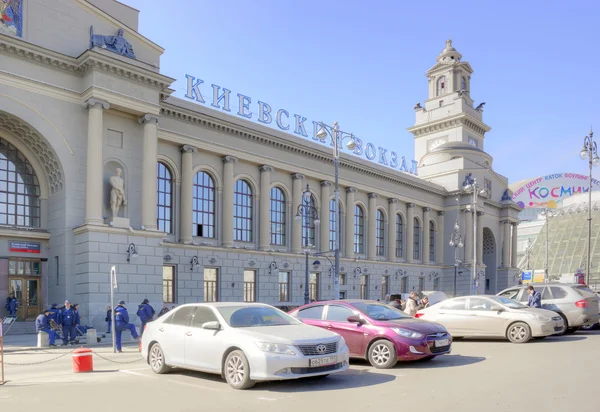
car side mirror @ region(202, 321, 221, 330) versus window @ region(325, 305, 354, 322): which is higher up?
car side mirror @ region(202, 321, 221, 330)

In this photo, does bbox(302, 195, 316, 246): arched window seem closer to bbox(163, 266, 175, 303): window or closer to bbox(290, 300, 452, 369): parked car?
bbox(163, 266, 175, 303): window

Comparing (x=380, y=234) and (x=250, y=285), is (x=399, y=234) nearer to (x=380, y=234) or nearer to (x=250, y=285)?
(x=380, y=234)

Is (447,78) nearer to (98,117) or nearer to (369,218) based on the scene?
(369,218)

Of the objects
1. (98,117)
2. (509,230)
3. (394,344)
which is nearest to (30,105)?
(98,117)

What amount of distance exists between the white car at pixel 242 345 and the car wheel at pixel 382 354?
6.43ft

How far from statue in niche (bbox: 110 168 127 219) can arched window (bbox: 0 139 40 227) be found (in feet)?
12.5

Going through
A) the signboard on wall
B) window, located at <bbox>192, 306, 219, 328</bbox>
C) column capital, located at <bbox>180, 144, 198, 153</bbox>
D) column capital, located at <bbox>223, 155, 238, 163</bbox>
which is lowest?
window, located at <bbox>192, 306, 219, 328</bbox>

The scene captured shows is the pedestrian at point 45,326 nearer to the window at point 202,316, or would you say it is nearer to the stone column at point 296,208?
the window at point 202,316

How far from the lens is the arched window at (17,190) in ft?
86.7

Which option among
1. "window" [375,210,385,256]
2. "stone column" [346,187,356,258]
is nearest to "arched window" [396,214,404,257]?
"window" [375,210,385,256]

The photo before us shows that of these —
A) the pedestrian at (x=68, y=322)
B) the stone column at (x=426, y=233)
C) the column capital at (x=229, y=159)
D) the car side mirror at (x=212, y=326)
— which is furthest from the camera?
the stone column at (x=426, y=233)

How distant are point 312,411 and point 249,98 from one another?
32979mm

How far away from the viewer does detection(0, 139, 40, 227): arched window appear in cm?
2644

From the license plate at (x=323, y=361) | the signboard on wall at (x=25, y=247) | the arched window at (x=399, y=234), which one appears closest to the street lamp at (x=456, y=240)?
the arched window at (x=399, y=234)
